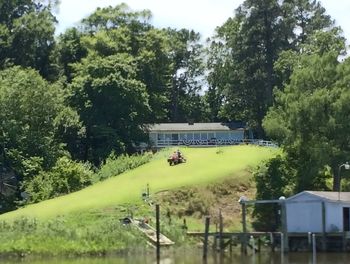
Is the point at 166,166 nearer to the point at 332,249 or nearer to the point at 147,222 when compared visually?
the point at 147,222

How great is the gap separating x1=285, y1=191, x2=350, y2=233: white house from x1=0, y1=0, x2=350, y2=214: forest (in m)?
6.20

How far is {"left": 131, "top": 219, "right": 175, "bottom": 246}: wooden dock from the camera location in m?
54.1

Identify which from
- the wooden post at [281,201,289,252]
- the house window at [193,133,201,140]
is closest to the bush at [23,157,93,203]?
the wooden post at [281,201,289,252]

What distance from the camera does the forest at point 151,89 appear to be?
63.4m

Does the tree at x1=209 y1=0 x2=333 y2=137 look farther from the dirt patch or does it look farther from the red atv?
the dirt patch

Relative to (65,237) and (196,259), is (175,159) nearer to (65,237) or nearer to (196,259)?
(65,237)

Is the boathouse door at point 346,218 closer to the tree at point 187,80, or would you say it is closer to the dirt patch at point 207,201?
the dirt patch at point 207,201

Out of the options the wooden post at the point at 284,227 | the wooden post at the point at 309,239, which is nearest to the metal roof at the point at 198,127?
the wooden post at the point at 284,227

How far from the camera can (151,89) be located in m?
102

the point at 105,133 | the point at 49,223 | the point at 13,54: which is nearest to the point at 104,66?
the point at 105,133

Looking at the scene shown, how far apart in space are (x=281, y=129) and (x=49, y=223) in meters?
20.5

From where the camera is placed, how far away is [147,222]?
188ft

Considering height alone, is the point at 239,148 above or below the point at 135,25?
below

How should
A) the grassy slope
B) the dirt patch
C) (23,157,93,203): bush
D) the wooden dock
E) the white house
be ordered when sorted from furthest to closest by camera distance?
(23,157,93,203): bush
the dirt patch
the grassy slope
the white house
the wooden dock
